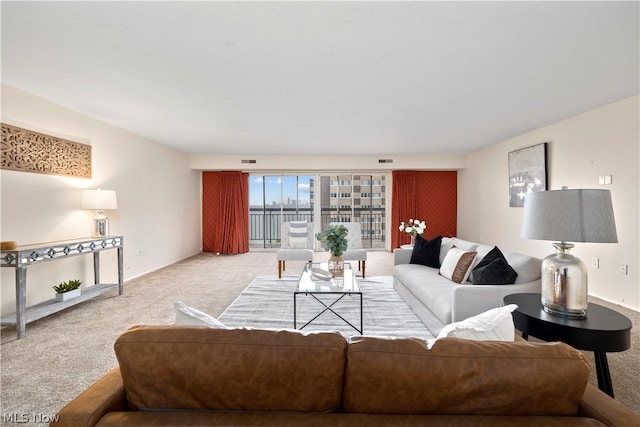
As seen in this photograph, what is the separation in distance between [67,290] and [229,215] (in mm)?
4302

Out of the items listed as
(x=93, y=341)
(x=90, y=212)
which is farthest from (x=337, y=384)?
(x=90, y=212)

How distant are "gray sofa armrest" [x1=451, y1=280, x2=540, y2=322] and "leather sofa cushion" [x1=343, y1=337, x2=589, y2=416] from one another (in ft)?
4.91

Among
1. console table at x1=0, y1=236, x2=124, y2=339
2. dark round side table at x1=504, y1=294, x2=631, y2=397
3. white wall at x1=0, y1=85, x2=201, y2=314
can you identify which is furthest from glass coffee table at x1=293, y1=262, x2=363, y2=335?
white wall at x1=0, y1=85, x2=201, y2=314

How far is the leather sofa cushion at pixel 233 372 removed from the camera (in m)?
0.88

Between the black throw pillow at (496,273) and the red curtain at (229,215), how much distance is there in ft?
19.2

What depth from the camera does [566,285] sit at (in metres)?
1.70

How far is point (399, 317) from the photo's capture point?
323 cm

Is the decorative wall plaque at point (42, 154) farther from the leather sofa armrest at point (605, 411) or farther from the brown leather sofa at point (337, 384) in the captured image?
the leather sofa armrest at point (605, 411)

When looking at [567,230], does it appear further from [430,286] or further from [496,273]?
[430,286]

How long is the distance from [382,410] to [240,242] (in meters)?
6.94

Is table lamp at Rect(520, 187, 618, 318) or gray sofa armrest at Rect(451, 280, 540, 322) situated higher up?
table lamp at Rect(520, 187, 618, 318)

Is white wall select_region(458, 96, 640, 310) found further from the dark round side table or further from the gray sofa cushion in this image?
the dark round side table

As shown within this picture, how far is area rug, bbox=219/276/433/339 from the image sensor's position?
2.94 m

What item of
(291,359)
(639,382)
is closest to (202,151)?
(291,359)
